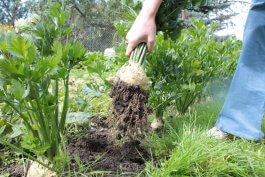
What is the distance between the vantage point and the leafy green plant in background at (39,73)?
43.8 inches

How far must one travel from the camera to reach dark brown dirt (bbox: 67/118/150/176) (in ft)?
4.81

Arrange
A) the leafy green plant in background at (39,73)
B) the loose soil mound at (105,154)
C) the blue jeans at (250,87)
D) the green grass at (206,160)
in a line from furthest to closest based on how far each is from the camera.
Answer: the blue jeans at (250,87) → the loose soil mound at (105,154) → the green grass at (206,160) → the leafy green plant in background at (39,73)

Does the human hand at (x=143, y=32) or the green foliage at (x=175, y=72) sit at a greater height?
the human hand at (x=143, y=32)

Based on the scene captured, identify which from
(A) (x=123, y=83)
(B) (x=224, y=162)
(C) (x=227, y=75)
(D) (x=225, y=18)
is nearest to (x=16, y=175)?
(A) (x=123, y=83)

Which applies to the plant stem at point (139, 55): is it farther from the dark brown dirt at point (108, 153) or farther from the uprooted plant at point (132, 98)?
the dark brown dirt at point (108, 153)

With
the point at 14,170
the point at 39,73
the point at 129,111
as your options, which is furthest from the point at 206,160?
the point at 14,170

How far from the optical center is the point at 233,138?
80.4 inches

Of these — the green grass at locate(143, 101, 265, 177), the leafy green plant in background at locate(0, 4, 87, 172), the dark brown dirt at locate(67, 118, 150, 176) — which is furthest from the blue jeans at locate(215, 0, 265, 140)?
the leafy green plant in background at locate(0, 4, 87, 172)

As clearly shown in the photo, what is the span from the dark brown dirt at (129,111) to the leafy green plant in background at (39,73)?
273 millimetres

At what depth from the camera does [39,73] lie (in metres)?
1.12

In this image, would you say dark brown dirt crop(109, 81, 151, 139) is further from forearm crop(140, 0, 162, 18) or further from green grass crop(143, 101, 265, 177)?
forearm crop(140, 0, 162, 18)

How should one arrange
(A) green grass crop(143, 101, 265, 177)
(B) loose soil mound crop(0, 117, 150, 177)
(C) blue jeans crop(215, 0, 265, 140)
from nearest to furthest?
1. (A) green grass crop(143, 101, 265, 177)
2. (B) loose soil mound crop(0, 117, 150, 177)
3. (C) blue jeans crop(215, 0, 265, 140)

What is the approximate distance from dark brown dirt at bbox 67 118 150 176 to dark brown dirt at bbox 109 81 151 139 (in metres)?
0.10

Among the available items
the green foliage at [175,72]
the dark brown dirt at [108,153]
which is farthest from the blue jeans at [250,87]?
the dark brown dirt at [108,153]
